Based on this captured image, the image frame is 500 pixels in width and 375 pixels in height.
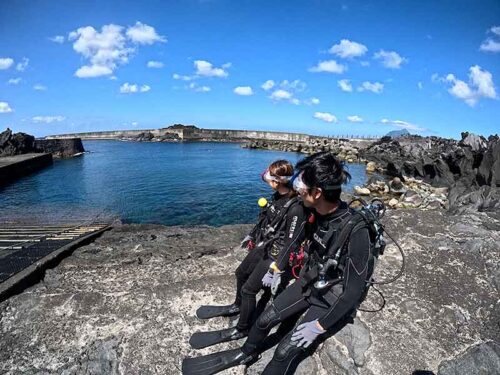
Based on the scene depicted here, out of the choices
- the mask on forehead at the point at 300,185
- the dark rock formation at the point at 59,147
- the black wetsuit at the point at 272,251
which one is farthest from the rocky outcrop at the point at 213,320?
the dark rock formation at the point at 59,147

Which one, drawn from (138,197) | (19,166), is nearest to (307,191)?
Answer: (138,197)

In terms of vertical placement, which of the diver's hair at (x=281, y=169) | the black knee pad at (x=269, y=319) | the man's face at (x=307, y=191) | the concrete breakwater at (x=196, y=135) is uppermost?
the concrete breakwater at (x=196, y=135)

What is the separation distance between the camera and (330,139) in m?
76.8

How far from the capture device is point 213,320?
167 inches

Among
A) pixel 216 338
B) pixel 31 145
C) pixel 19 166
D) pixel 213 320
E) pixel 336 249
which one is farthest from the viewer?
pixel 31 145

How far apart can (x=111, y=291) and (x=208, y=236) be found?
2.73 m

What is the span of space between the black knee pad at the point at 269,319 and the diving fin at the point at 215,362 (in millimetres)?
531

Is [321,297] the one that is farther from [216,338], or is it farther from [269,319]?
[216,338]

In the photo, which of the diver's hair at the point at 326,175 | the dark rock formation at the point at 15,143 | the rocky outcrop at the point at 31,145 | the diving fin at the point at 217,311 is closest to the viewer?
the diver's hair at the point at 326,175

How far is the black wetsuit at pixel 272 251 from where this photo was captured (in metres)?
3.42

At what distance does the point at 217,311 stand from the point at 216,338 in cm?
47

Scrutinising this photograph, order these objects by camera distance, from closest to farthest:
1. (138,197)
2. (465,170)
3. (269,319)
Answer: (269,319) < (138,197) < (465,170)

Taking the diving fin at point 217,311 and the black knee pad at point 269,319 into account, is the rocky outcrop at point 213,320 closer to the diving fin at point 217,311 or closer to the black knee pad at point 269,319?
the diving fin at point 217,311

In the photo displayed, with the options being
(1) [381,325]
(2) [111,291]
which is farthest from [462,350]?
(2) [111,291]
